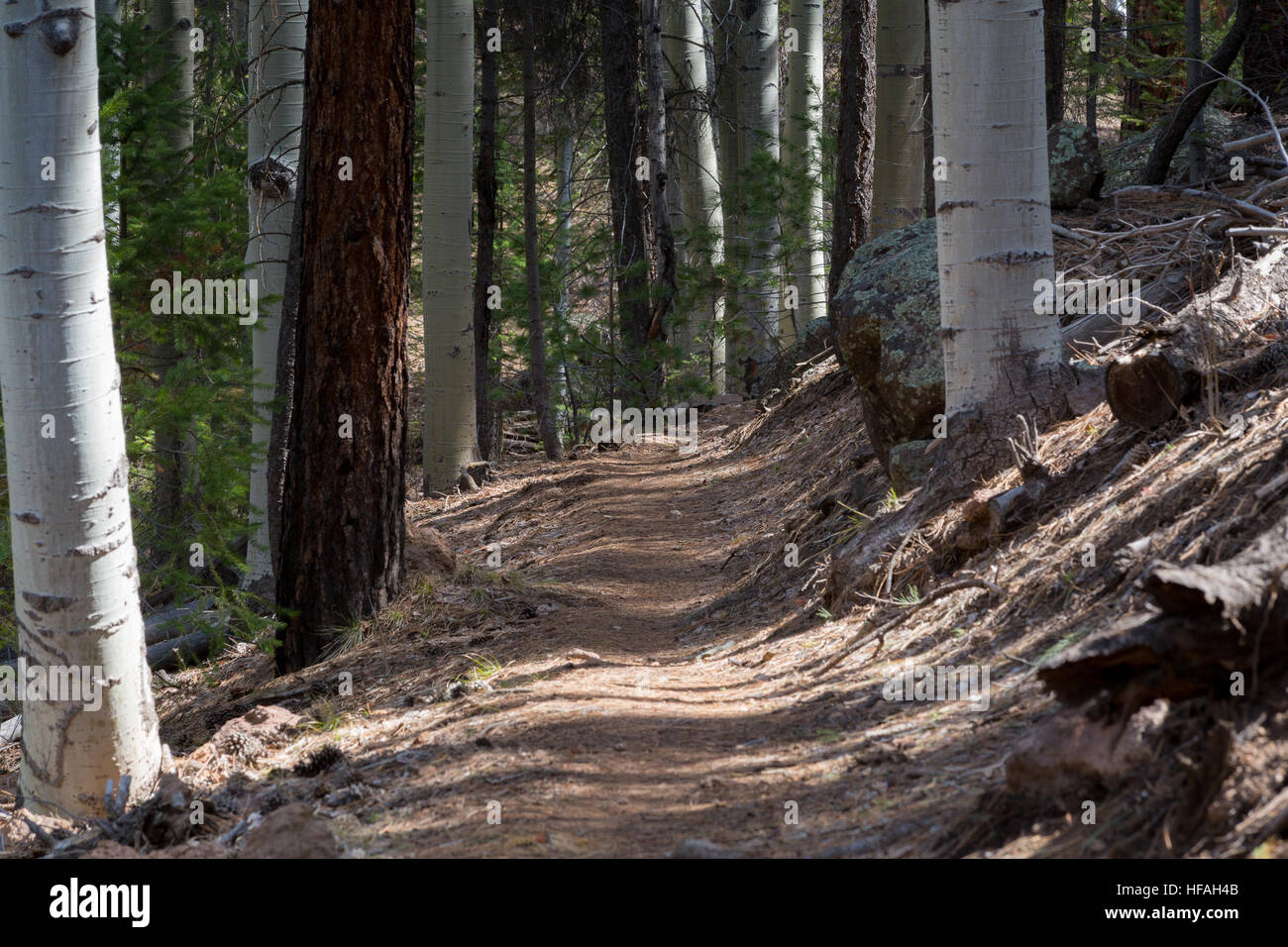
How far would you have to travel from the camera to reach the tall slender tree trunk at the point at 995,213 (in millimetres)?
4809

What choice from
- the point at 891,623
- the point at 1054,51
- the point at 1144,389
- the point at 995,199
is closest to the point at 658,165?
the point at 1054,51


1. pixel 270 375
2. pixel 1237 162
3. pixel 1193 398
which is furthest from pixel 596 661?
pixel 1237 162

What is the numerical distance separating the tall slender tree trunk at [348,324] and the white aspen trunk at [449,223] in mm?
4048

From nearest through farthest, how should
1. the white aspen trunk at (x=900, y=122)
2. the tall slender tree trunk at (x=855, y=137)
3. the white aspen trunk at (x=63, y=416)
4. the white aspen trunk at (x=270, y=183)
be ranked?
1. the white aspen trunk at (x=63, y=416)
2. the white aspen trunk at (x=270, y=183)
3. the tall slender tree trunk at (x=855, y=137)
4. the white aspen trunk at (x=900, y=122)

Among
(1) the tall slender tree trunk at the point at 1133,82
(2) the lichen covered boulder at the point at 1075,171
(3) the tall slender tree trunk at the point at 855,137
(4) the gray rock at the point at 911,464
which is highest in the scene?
(1) the tall slender tree trunk at the point at 1133,82

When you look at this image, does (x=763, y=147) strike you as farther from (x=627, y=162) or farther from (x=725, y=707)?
(x=725, y=707)

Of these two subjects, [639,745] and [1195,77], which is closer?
[639,745]

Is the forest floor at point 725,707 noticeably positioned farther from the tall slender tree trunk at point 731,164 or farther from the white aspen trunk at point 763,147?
the tall slender tree trunk at point 731,164

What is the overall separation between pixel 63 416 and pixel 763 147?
38.0 ft

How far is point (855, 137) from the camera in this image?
33.3ft

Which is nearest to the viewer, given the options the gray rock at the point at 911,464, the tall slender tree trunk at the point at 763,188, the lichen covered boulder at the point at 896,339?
the gray rock at the point at 911,464

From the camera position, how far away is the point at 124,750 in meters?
4.18

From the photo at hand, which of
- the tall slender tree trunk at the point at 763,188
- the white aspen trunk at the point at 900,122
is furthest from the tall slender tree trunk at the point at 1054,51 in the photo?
the tall slender tree trunk at the point at 763,188
